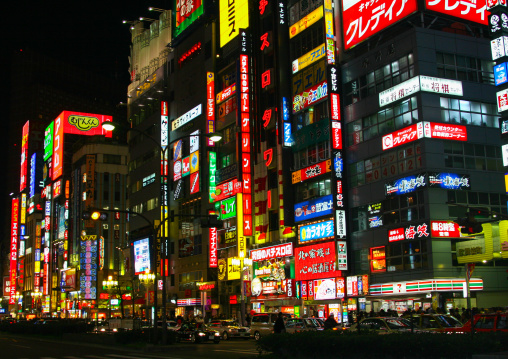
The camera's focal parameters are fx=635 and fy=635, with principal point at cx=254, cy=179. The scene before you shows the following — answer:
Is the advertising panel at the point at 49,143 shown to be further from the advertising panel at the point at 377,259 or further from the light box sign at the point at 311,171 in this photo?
the advertising panel at the point at 377,259

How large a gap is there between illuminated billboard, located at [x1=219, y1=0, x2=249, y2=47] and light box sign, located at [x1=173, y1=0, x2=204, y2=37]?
6053 millimetres

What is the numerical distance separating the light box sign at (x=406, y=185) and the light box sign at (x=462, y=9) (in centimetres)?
1334

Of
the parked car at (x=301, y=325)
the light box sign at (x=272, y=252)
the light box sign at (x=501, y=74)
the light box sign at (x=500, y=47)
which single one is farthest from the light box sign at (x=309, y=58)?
the parked car at (x=301, y=325)

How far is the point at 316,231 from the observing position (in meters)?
54.9

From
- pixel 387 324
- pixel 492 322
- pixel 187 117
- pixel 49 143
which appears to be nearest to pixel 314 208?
pixel 387 324

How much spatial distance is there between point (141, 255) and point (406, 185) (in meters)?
48.2

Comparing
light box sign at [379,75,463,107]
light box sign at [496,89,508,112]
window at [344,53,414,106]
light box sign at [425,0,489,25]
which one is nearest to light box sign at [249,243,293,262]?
window at [344,53,414,106]

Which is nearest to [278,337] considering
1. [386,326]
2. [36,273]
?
[386,326]

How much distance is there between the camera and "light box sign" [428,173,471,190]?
4531cm

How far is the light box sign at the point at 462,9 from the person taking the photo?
49125 millimetres

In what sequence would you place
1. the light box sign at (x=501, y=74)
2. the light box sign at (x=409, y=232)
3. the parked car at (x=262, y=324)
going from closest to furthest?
the light box sign at (x=501, y=74) → the parked car at (x=262, y=324) → the light box sign at (x=409, y=232)

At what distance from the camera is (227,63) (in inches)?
2936

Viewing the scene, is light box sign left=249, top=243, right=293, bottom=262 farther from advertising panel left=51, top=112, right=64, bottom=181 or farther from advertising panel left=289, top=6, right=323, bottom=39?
advertising panel left=51, top=112, right=64, bottom=181

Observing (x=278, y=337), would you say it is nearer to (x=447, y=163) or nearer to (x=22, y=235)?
(x=447, y=163)
